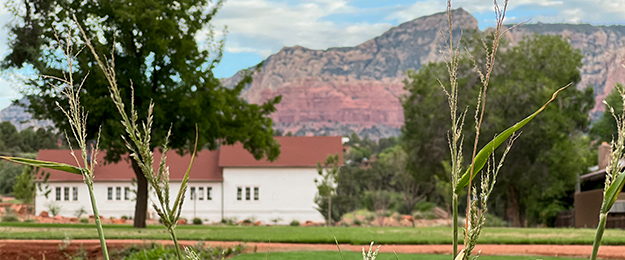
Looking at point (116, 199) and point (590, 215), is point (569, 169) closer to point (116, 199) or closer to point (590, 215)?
point (590, 215)

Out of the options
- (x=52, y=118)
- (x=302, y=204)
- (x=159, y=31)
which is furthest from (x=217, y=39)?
(x=302, y=204)

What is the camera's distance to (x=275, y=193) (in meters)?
48.7

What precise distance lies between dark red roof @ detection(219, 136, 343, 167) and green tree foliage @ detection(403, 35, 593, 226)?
9.30m

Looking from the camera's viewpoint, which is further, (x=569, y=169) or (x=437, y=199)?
(x=437, y=199)

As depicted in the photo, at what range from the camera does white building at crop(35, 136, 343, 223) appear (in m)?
47.7

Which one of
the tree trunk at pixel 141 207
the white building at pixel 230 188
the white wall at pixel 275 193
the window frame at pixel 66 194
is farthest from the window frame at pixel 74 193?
the tree trunk at pixel 141 207

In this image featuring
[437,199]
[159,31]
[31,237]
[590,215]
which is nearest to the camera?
[31,237]

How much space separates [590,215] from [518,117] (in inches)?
244

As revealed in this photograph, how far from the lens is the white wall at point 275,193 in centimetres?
4806

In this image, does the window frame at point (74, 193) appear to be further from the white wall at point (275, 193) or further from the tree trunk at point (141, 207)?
the tree trunk at point (141, 207)

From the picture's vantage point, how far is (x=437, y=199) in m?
51.4

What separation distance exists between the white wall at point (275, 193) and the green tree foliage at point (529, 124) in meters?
11.2

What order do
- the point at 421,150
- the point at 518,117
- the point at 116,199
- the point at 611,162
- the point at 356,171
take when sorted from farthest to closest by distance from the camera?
1. the point at 356,171
2. the point at 116,199
3. the point at 421,150
4. the point at 518,117
5. the point at 611,162

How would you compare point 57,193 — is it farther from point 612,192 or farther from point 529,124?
point 612,192
